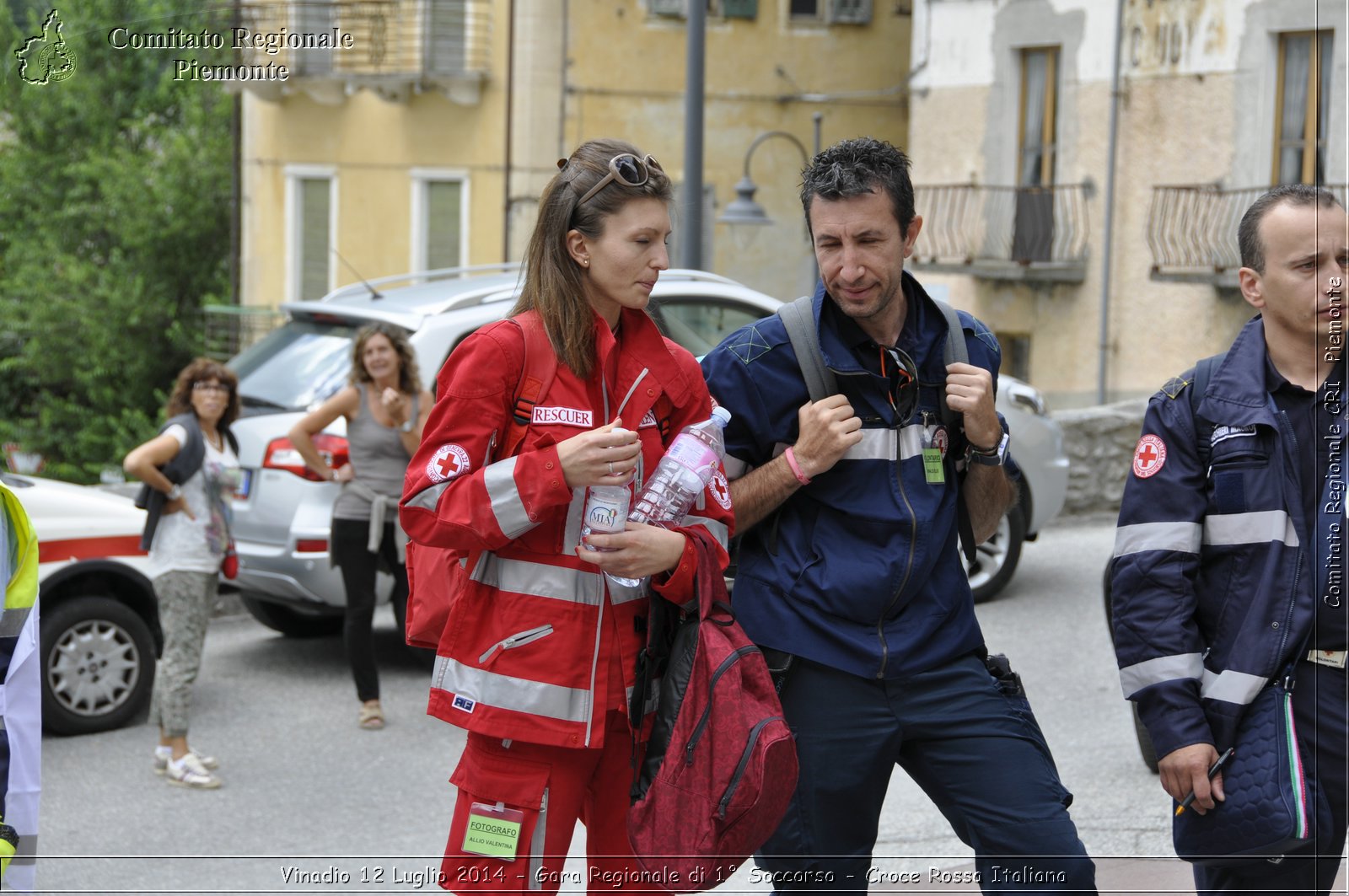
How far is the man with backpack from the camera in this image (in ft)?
11.2

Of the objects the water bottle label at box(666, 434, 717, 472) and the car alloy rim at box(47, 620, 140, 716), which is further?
the car alloy rim at box(47, 620, 140, 716)

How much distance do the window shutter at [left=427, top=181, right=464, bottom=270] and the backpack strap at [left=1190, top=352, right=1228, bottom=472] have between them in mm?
22305

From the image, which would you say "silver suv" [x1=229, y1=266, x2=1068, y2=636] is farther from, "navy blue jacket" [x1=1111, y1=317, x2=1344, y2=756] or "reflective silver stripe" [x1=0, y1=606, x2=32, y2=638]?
"reflective silver stripe" [x1=0, y1=606, x2=32, y2=638]

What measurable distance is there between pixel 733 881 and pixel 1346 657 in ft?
8.42

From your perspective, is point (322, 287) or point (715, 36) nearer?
point (715, 36)

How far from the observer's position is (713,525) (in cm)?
333

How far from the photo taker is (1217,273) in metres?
19.6

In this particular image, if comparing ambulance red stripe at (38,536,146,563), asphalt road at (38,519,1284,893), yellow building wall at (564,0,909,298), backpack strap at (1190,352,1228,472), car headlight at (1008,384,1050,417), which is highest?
yellow building wall at (564,0,909,298)

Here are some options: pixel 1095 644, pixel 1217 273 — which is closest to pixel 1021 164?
pixel 1217 273

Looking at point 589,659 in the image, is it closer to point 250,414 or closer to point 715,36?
point 250,414

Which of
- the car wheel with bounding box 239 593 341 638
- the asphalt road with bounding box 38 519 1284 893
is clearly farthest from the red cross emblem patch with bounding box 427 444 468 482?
the car wheel with bounding box 239 593 341 638

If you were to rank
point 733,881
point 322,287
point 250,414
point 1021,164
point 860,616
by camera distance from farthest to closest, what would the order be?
1. point 322,287
2. point 1021,164
3. point 250,414
4. point 733,881
5. point 860,616

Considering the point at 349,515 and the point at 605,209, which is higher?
the point at 605,209

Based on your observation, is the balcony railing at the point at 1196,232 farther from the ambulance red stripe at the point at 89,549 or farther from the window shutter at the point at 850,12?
the ambulance red stripe at the point at 89,549
